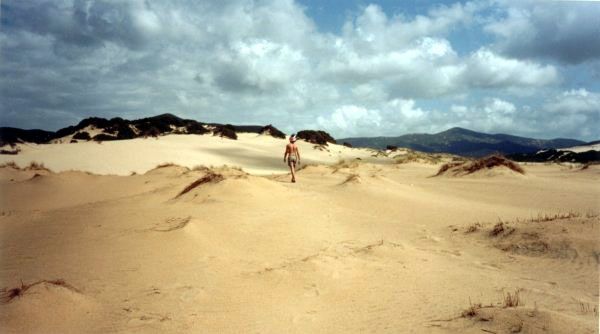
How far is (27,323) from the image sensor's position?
12.0 feet

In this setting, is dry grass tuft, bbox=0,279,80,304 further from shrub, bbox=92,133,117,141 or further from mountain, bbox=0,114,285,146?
shrub, bbox=92,133,117,141

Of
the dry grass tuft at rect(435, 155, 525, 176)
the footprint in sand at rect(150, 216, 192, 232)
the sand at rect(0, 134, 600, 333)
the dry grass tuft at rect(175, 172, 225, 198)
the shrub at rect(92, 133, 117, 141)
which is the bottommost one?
the sand at rect(0, 134, 600, 333)

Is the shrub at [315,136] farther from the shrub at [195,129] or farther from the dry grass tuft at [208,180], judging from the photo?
the dry grass tuft at [208,180]

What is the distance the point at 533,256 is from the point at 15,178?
55.2 ft

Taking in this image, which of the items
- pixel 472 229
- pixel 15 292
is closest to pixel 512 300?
pixel 472 229

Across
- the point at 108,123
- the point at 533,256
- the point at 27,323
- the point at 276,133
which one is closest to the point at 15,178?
the point at 27,323

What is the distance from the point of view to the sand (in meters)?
3.80

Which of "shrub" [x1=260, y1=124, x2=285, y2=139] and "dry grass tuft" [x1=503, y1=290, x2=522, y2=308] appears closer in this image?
"dry grass tuft" [x1=503, y1=290, x2=522, y2=308]

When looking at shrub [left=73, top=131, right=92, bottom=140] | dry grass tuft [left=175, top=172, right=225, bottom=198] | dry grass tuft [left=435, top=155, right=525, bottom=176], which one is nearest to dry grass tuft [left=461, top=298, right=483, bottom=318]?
dry grass tuft [left=175, top=172, right=225, bottom=198]

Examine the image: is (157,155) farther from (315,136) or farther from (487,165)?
(315,136)

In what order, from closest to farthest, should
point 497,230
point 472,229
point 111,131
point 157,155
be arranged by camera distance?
point 497,230
point 472,229
point 157,155
point 111,131

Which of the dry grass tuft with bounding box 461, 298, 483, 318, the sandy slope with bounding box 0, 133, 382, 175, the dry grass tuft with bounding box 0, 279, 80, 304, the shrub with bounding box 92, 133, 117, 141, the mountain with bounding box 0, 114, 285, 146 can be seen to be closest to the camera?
the dry grass tuft with bounding box 461, 298, 483, 318

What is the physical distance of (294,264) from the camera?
5398mm

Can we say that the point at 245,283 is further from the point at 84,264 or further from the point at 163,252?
the point at 84,264
